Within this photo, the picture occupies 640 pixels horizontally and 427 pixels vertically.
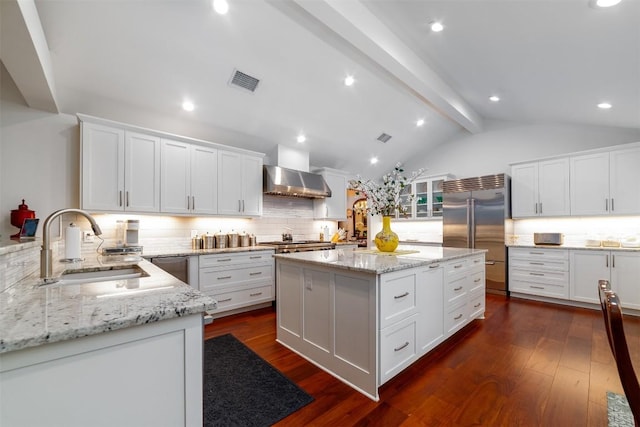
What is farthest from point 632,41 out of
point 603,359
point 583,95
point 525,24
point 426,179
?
point 426,179

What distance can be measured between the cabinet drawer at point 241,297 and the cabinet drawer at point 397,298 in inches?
94.9

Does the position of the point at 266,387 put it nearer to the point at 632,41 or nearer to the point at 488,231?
the point at 632,41

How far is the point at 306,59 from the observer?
3.28m

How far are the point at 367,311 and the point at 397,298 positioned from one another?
281mm

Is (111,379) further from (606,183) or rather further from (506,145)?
(506,145)

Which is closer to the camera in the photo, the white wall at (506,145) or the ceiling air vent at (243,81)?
the ceiling air vent at (243,81)

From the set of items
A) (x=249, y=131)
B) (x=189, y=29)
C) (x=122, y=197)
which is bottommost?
(x=122, y=197)

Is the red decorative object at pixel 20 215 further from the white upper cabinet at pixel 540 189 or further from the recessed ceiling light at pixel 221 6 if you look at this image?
the white upper cabinet at pixel 540 189

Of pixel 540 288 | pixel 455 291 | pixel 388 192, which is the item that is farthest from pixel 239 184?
pixel 540 288

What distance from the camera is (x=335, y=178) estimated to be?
5555mm

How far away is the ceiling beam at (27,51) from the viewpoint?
5.37ft

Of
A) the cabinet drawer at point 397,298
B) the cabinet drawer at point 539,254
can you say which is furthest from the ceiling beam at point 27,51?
the cabinet drawer at point 539,254

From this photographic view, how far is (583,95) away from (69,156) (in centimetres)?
632

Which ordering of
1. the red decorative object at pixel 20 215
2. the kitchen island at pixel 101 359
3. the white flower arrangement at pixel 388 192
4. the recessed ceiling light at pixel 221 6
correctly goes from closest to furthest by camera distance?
the kitchen island at pixel 101 359
the recessed ceiling light at pixel 221 6
the red decorative object at pixel 20 215
the white flower arrangement at pixel 388 192
